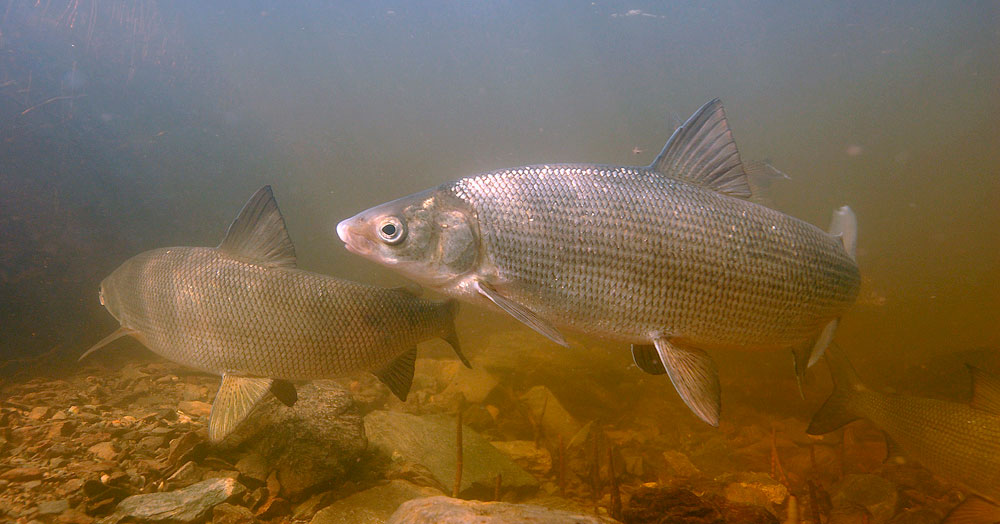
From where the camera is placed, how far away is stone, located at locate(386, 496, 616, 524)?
1.80m

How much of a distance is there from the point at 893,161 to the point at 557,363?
68563 millimetres

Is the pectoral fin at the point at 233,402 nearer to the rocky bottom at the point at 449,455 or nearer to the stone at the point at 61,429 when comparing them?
the rocky bottom at the point at 449,455

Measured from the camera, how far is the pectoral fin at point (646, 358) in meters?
2.60

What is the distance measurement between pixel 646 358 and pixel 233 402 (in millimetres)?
3000

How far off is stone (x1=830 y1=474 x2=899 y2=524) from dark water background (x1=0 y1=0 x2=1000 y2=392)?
4129mm

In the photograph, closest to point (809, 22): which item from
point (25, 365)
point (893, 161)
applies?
point (893, 161)

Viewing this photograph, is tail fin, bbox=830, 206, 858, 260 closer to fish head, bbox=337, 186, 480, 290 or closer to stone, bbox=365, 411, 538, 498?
fish head, bbox=337, 186, 480, 290

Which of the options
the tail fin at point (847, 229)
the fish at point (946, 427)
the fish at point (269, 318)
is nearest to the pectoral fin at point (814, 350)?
the tail fin at point (847, 229)

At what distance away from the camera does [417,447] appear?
4027mm

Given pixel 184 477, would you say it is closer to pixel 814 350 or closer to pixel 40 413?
pixel 40 413

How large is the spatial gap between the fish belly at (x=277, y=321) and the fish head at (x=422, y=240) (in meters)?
0.99

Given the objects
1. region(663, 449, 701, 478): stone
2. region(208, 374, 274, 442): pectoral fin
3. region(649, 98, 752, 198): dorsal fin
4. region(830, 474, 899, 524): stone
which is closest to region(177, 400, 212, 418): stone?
region(208, 374, 274, 442): pectoral fin

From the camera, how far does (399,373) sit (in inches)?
129

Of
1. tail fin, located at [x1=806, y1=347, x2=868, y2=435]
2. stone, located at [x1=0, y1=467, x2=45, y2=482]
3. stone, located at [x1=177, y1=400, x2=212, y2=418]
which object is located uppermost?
stone, located at [x1=0, y1=467, x2=45, y2=482]
